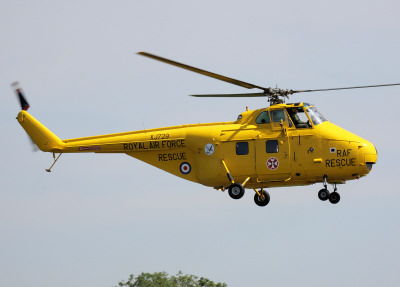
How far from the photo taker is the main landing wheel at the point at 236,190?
38875 mm

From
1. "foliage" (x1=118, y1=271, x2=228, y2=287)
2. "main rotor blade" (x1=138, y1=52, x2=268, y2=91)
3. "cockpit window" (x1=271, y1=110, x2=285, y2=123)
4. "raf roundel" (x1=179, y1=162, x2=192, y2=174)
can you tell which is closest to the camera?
"main rotor blade" (x1=138, y1=52, x2=268, y2=91)

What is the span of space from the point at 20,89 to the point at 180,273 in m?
47.9

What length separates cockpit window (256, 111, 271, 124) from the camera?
3942cm

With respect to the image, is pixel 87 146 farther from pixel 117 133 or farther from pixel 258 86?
pixel 258 86

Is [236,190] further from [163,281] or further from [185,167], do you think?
[163,281]

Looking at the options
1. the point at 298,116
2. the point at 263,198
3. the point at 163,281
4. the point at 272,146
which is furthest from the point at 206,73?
the point at 163,281

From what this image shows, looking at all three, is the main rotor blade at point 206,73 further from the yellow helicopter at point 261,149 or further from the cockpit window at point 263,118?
the cockpit window at point 263,118

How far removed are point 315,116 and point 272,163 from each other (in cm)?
259

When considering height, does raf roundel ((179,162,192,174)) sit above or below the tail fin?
below

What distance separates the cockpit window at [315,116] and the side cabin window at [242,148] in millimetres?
2778

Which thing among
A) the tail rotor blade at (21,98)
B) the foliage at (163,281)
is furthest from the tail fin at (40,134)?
the foliage at (163,281)

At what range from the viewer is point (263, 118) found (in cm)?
3950

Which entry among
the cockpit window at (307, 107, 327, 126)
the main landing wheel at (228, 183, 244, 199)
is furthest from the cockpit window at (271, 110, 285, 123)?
the main landing wheel at (228, 183, 244, 199)

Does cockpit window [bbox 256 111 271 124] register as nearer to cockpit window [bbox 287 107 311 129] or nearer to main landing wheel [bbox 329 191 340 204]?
cockpit window [bbox 287 107 311 129]
